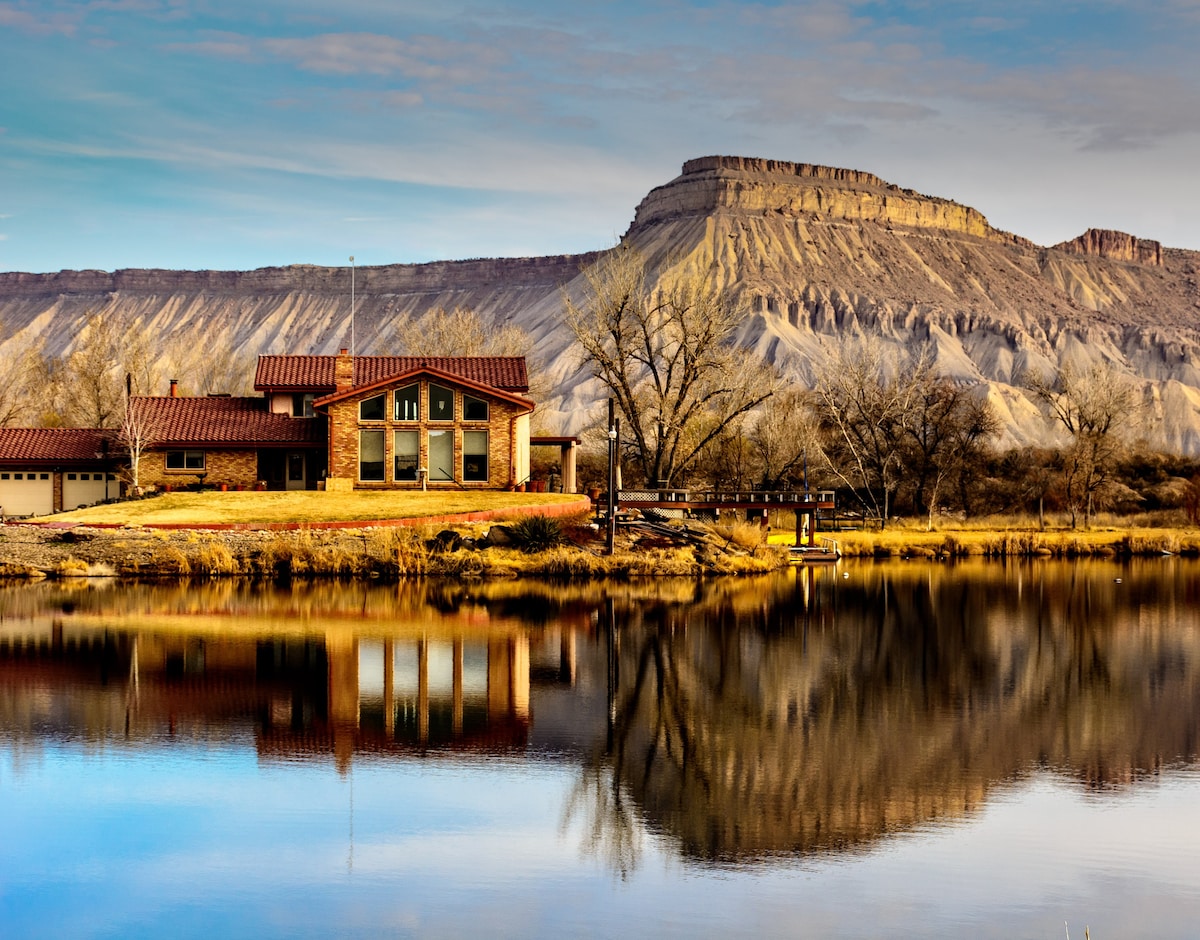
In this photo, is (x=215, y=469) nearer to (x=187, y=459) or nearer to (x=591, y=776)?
(x=187, y=459)

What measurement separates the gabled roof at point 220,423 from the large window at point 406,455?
11.8ft

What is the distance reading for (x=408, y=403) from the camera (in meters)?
54.2

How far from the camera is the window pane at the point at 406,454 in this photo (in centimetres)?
5406

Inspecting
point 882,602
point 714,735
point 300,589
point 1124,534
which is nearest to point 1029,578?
point 882,602

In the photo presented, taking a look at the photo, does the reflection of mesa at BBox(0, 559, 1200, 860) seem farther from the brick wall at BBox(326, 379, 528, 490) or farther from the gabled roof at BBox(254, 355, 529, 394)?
the gabled roof at BBox(254, 355, 529, 394)

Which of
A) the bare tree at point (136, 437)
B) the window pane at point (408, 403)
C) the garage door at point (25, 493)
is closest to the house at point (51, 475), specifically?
the garage door at point (25, 493)

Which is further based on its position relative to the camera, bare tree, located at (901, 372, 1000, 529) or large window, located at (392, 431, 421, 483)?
bare tree, located at (901, 372, 1000, 529)

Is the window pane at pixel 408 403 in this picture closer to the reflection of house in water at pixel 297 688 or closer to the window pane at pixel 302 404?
the window pane at pixel 302 404

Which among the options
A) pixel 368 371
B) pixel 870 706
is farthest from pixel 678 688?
pixel 368 371

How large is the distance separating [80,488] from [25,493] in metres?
2.01

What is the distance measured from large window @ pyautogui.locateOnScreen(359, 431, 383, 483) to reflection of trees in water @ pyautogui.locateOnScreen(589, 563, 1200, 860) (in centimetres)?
1872

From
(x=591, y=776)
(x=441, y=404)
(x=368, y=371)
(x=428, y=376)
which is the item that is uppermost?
(x=368, y=371)

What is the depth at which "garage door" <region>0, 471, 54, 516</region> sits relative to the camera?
5647 cm

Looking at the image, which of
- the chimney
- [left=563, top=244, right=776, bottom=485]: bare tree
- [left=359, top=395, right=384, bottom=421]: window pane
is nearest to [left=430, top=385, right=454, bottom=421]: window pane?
[left=359, top=395, right=384, bottom=421]: window pane
